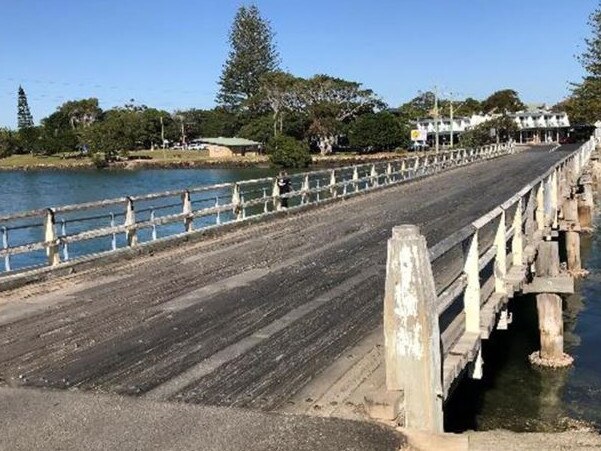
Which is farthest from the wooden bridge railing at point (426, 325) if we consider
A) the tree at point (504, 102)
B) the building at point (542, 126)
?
the tree at point (504, 102)

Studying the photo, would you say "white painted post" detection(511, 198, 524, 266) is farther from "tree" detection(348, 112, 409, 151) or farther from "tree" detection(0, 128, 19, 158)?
"tree" detection(0, 128, 19, 158)

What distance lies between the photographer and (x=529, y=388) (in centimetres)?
1166

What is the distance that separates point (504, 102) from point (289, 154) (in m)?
72.9

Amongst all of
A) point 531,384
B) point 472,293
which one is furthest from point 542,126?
point 472,293

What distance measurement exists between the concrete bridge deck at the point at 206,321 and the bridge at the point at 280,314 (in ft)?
0.09

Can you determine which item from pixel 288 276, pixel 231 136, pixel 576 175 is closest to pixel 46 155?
pixel 231 136

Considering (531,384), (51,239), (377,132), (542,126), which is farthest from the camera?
(542,126)

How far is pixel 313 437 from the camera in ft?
16.2

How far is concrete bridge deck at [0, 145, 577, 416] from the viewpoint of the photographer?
6.42 metres

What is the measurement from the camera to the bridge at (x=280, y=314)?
505 cm

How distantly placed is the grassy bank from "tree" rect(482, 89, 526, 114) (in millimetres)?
56501

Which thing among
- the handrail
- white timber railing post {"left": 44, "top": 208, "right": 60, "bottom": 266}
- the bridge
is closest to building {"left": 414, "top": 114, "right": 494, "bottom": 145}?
the bridge

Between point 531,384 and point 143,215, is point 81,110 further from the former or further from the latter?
point 531,384

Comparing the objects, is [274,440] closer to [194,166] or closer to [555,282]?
[555,282]
